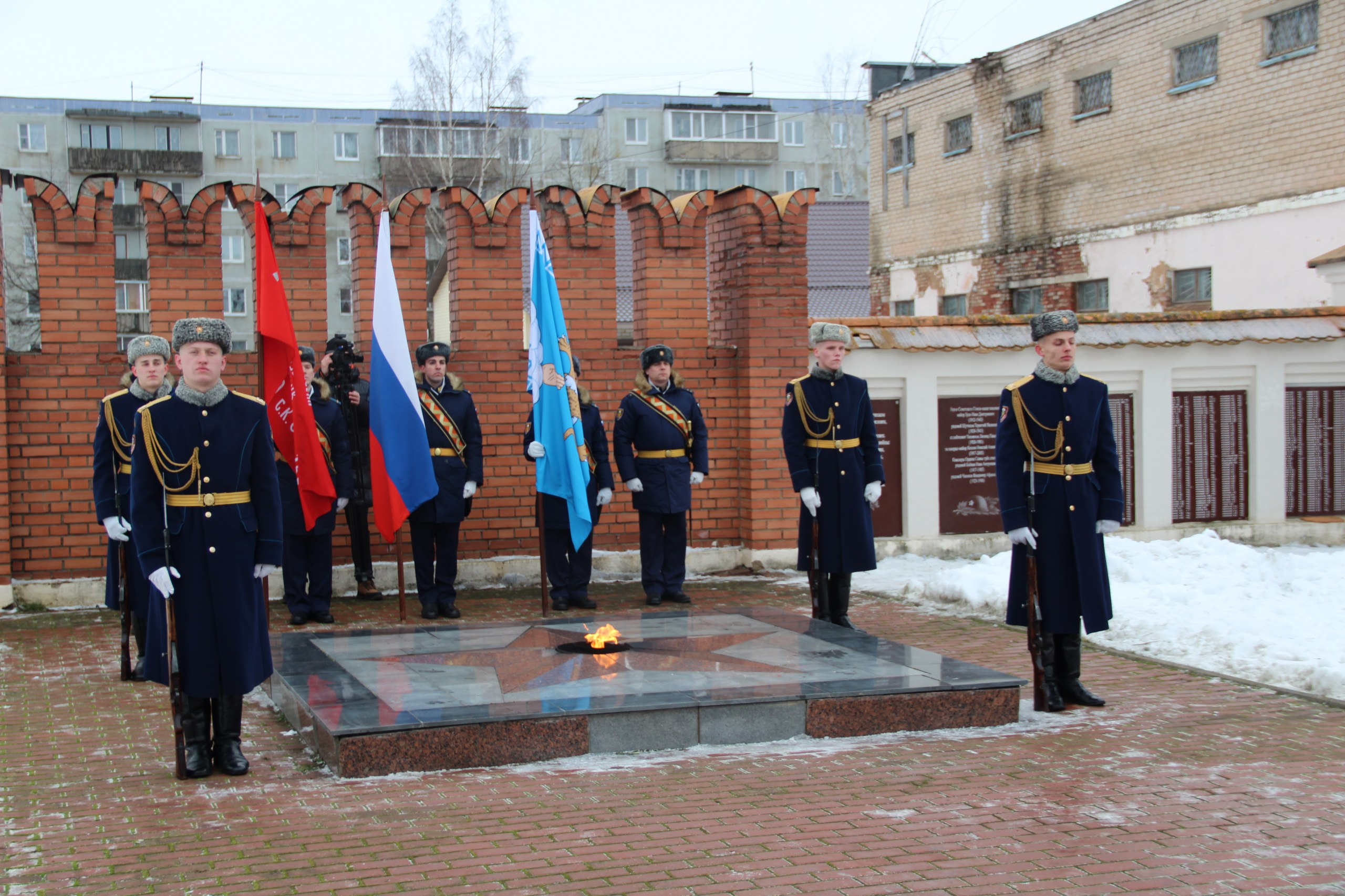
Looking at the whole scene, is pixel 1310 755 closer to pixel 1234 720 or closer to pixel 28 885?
pixel 1234 720

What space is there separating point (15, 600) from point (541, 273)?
452 cm

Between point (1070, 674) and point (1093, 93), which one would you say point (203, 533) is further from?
point (1093, 93)

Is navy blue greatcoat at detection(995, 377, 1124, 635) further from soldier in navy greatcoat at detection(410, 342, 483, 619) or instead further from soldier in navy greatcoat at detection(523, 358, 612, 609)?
soldier in navy greatcoat at detection(410, 342, 483, 619)

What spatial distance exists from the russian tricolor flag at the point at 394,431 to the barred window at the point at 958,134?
20.2 meters

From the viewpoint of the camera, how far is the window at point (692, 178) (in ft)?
178

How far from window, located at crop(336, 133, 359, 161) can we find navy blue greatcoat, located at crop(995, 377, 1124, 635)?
152 ft

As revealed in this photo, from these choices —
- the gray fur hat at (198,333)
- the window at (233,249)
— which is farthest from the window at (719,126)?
the gray fur hat at (198,333)

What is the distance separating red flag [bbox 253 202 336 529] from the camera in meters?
7.61

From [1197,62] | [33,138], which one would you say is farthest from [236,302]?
[1197,62]

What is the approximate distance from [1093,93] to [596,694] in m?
20.9

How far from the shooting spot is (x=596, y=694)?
5977 mm

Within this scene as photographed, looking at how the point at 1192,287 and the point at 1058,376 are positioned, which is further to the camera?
the point at 1192,287

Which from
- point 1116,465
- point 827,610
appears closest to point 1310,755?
point 1116,465

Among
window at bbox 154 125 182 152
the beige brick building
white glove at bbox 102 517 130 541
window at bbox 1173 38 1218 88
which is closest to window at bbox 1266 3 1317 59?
the beige brick building
